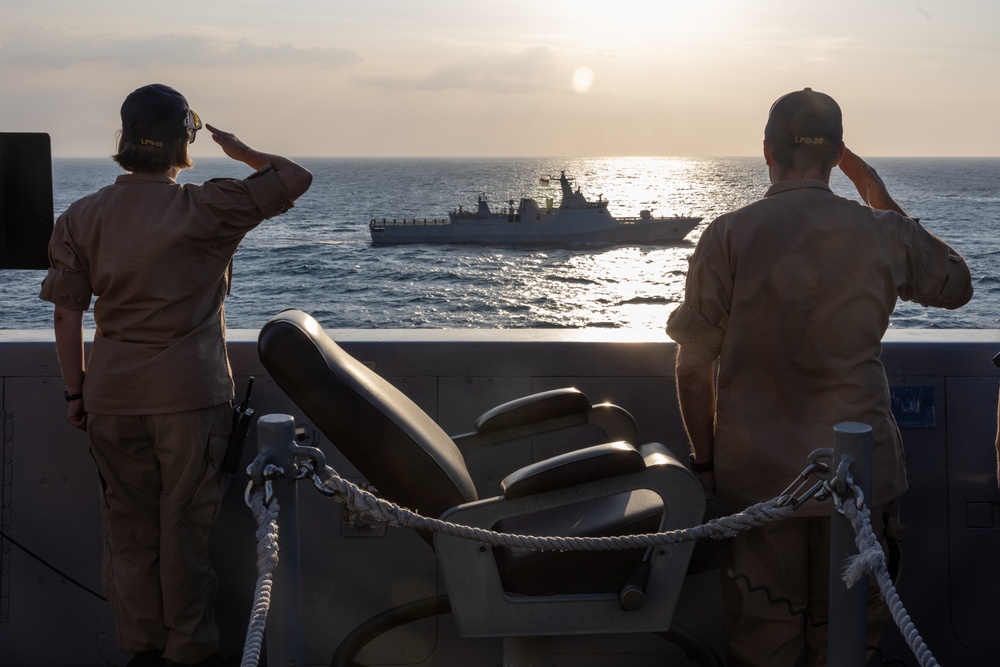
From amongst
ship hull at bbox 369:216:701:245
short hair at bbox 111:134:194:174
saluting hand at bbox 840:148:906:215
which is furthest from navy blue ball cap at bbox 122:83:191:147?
ship hull at bbox 369:216:701:245

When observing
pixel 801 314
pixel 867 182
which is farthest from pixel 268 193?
pixel 867 182

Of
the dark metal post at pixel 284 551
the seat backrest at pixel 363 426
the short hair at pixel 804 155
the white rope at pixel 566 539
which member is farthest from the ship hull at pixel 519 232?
the dark metal post at pixel 284 551

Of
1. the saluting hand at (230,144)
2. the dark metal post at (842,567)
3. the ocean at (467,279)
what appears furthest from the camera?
the ocean at (467,279)

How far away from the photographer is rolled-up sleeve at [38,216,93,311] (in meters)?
2.69

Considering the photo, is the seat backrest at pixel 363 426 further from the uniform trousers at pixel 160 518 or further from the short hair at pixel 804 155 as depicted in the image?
the short hair at pixel 804 155

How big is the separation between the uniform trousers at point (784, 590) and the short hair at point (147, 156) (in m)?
1.73

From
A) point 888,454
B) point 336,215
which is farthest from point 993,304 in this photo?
point 336,215

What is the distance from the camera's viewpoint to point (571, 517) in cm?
242

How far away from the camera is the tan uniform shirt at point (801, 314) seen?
2.31m

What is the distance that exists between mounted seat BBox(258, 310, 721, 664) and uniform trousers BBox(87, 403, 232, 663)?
0.73 metres

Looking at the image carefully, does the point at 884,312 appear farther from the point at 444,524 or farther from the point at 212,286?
the point at 212,286

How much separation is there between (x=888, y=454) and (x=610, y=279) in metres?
66.0

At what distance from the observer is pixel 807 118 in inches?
91.7

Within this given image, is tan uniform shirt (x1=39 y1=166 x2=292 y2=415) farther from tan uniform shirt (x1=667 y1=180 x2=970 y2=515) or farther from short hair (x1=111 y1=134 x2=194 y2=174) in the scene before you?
tan uniform shirt (x1=667 y1=180 x2=970 y2=515)
